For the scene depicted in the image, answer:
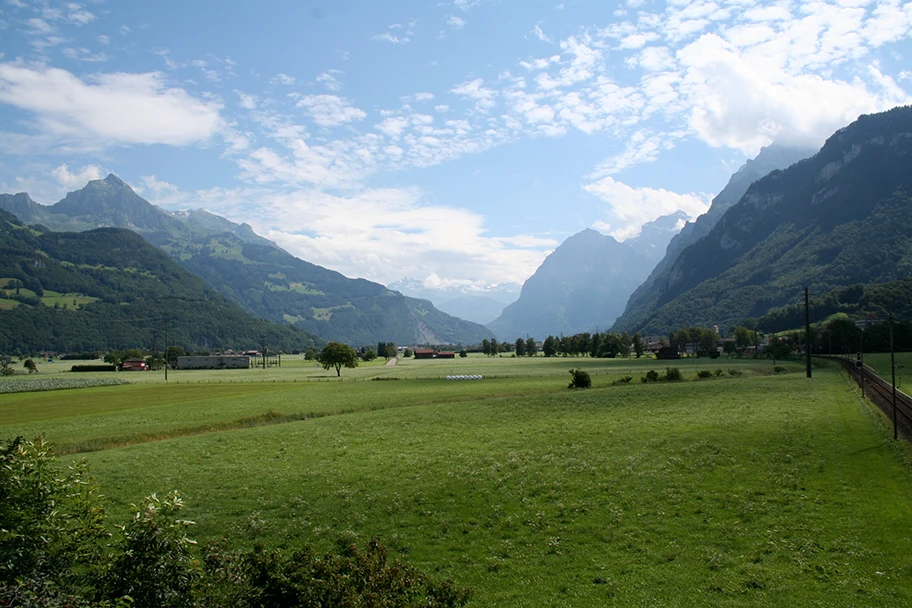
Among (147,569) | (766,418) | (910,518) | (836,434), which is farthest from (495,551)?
(766,418)

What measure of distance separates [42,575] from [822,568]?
16130mm

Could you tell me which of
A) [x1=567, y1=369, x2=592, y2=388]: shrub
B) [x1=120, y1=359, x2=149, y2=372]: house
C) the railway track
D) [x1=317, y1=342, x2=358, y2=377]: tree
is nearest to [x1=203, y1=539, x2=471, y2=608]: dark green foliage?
the railway track

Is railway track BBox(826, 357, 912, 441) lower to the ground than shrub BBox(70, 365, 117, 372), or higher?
higher

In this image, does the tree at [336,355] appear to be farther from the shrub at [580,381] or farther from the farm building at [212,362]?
the farm building at [212,362]

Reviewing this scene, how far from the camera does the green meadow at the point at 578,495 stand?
13.6 metres

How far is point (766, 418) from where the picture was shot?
113ft

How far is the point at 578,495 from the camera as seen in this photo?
1962 centimetres

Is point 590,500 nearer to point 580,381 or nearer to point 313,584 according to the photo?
point 313,584

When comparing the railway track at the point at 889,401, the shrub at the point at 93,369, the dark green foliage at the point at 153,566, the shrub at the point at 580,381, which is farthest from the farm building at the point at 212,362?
the dark green foliage at the point at 153,566

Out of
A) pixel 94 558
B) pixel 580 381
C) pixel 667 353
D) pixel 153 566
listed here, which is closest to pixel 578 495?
pixel 153 566

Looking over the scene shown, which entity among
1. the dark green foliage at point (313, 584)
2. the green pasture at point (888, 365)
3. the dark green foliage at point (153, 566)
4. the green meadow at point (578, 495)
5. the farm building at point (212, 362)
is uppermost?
the dark green foliage at point (153, 566)

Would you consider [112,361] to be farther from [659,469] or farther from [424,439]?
[659,469]

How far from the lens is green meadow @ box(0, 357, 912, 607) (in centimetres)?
1363

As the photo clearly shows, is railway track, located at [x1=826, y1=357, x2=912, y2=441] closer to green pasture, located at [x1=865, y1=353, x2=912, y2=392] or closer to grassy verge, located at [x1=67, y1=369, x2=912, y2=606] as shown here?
grassy verge, located at [x1=67, y1=369, x2=912, y2=606]
